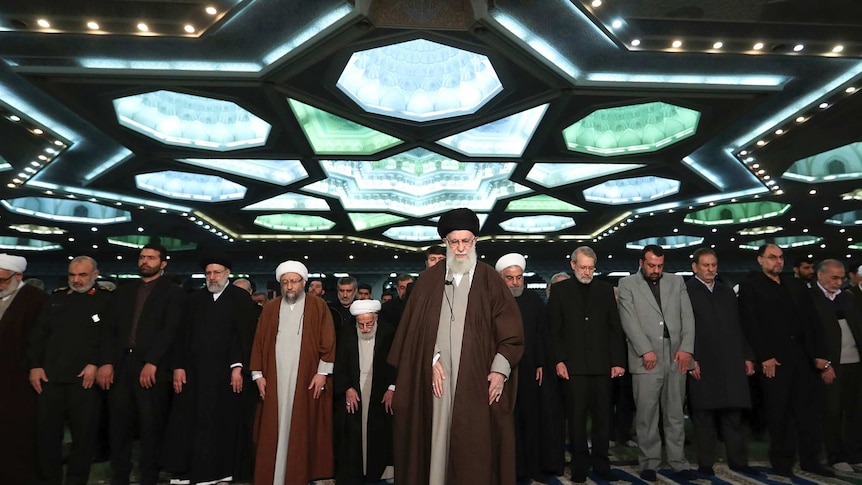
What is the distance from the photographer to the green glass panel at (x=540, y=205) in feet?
54.6

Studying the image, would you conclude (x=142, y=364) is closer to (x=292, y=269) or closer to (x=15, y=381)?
(x=15, y=381)

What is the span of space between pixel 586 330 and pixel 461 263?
5.57 feet

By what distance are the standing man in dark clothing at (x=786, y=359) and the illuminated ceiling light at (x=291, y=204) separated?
12958 mm

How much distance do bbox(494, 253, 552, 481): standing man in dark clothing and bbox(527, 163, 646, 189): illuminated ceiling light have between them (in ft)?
29.4

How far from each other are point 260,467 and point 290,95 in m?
6.40

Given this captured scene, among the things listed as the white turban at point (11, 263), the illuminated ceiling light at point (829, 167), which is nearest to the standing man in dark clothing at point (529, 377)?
the white turban at point (11, 263)

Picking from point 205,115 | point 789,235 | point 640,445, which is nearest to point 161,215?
point 205,115

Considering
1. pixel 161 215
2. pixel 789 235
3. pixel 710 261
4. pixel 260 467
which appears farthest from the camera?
pixel 789 235

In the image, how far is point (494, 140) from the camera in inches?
476

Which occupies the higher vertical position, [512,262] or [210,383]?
[512,262]

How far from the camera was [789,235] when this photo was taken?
2019 cm

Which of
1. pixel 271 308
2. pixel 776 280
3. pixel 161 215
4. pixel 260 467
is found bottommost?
pixel 260 467

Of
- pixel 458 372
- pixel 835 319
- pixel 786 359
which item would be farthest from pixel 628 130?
pixel 458 372

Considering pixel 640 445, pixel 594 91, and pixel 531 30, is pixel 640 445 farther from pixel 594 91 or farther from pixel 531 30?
pixel 594 91
